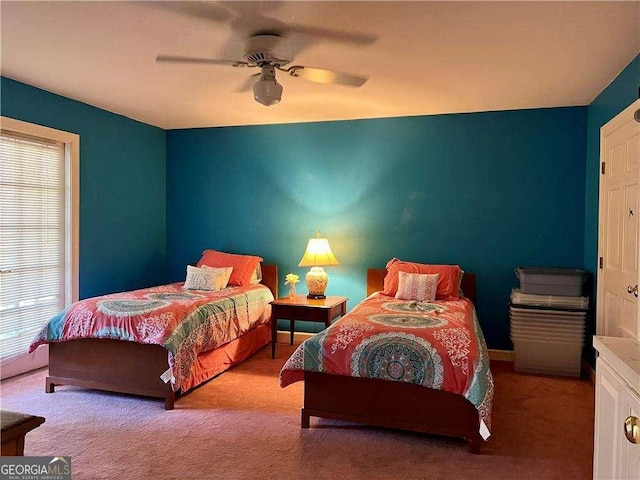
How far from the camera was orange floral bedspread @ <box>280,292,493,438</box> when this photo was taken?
94.8 inches

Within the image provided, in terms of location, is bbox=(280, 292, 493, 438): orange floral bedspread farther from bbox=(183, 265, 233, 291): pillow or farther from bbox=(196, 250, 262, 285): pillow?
bbox=(196, 250, 262, 285): pillow

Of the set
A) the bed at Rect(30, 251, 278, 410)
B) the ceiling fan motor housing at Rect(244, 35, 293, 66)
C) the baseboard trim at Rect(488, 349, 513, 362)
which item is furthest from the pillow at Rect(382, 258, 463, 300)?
the ceiling fan motor housing at Rect(244, 35, 293, 66)

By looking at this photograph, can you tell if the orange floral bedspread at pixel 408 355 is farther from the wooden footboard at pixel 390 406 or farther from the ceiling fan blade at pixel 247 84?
the ceiling fan blade at pixel 247 84

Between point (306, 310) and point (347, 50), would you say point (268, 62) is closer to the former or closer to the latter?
point (347, 50)

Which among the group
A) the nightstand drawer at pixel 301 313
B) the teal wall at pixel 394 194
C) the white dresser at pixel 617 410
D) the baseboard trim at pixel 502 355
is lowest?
the baseboard trim at pixel 502 355

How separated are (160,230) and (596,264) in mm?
4396

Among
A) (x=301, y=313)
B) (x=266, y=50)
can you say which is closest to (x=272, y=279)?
(x=301, y=313)

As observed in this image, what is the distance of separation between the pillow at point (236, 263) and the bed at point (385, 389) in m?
1.86

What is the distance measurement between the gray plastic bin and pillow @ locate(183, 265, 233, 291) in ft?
8.85

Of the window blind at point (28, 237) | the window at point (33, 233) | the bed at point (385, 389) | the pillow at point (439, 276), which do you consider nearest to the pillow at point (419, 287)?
the pillow at point (439, 276)

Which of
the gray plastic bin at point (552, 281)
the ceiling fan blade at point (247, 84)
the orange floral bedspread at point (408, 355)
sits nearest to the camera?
the orange floral bedspread at point (408, 355)

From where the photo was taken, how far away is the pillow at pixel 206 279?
419cm

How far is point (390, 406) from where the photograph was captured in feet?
8.48

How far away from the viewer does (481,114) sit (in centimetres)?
423
